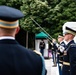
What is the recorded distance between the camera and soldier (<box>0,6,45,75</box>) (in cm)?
386

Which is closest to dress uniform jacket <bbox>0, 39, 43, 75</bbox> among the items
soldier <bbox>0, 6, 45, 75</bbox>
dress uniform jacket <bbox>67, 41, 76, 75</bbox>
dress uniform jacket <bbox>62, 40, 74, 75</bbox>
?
soldier <bbox>0, 6, 45, 75</bbox>

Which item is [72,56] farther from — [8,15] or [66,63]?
[8,15]

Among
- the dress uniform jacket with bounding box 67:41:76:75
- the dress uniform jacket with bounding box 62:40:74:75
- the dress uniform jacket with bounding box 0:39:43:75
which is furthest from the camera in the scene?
the dress uniform jacket with bounding box 62:40:74:75

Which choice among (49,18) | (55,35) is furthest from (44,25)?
(55,35)

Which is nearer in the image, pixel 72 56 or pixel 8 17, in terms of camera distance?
pixel 8 17

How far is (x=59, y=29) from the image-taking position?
3244 cm

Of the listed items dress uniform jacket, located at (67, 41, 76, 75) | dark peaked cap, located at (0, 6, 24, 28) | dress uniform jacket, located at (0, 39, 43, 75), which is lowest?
dress uniform jacket, located at (67, 41, 76, 75)

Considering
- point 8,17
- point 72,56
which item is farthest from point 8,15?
point 72,56

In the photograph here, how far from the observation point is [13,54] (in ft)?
12.8

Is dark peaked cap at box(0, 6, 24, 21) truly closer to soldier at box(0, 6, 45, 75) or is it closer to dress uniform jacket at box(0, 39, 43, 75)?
soldier at box(0, 6, 45, 75)

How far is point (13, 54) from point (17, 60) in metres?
0.07

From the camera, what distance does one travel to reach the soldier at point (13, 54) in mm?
3859

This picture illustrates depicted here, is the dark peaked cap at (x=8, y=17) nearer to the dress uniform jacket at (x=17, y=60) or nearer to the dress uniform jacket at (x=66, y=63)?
the dress uniform jacket at (x=17, y=60)

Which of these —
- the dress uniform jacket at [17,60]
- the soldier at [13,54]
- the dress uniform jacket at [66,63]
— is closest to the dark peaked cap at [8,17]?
the soldier at [13,54]
